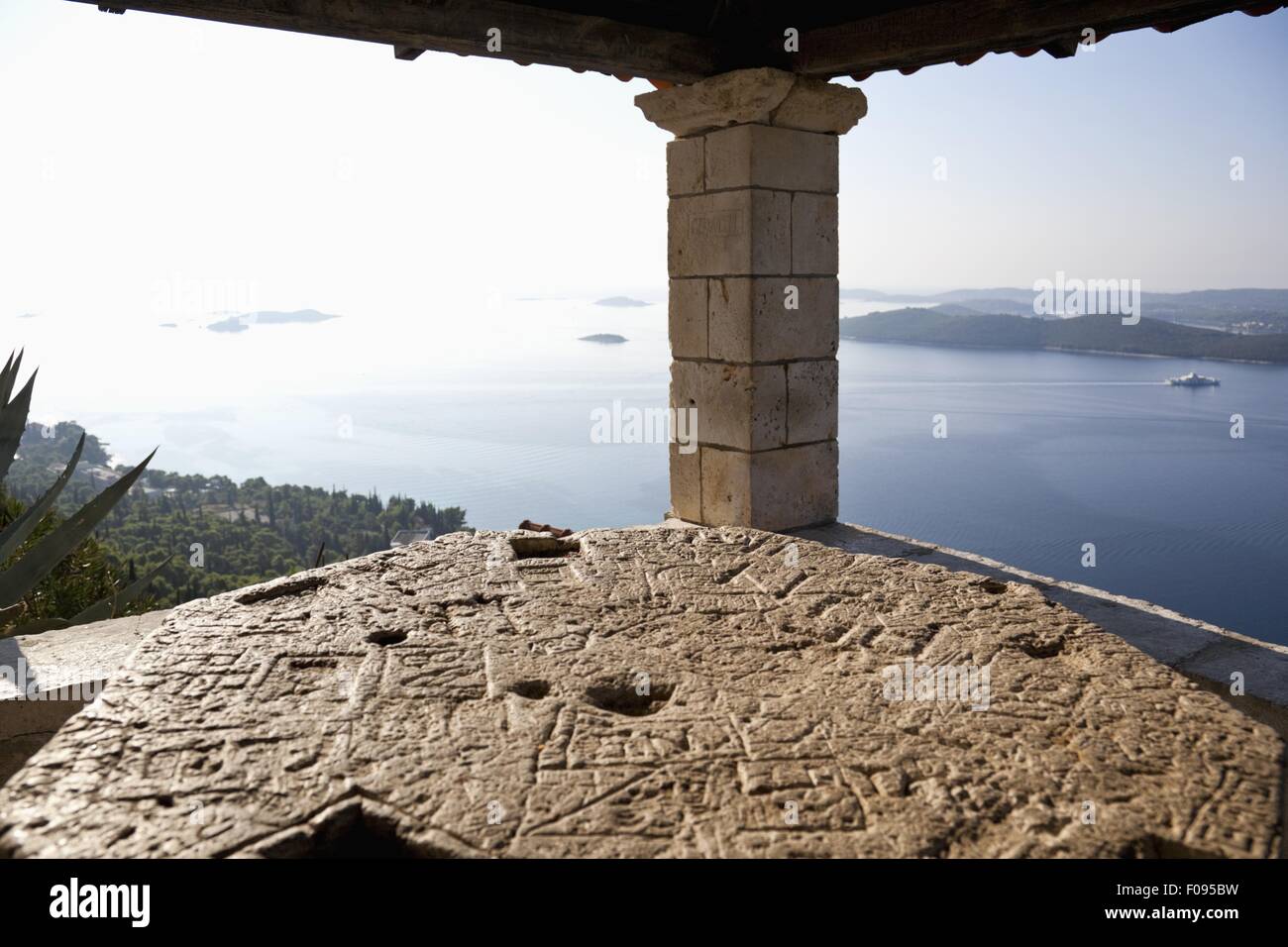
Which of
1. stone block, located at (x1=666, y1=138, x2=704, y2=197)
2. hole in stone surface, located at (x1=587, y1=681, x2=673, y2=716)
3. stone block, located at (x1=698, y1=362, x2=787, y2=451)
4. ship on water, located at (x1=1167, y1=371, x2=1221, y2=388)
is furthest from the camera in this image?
ship on water, located at (x1=1167, y1=371, x2=1221, y2=388)

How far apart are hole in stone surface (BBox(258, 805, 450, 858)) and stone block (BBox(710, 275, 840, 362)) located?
3455mm

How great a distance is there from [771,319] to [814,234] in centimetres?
57

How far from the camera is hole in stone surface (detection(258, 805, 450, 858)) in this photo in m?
1.55

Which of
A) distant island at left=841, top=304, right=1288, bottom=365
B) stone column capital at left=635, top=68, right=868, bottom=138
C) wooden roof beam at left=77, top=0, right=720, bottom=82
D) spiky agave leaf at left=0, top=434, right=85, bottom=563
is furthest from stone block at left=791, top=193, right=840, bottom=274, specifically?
distant island at left=841, top=304, right=1288, bottom=365

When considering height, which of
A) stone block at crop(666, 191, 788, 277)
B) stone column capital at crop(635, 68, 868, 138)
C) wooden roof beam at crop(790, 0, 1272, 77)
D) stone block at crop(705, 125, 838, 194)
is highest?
wooden roof beam at crop(790, 0, 1272, 77)

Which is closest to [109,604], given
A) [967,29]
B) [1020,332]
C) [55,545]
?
[55,545]

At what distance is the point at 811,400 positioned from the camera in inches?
197

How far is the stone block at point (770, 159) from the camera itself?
15.1 ft

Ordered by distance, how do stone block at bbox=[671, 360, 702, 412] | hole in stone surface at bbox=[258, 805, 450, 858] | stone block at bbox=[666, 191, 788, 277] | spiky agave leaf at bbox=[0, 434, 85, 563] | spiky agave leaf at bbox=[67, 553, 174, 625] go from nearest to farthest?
hole in stone surface at bbox=[258, 805, 450, 858], spiky agave leaf at bbox=[0, 434, 85, 563], spiky agave leaf at bbox=[67, 553, 174, 625], stone block at bbox=[666, 191, 788, 277], stone block at bbox=[671, 360, 702, 412]

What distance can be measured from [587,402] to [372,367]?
12.7m

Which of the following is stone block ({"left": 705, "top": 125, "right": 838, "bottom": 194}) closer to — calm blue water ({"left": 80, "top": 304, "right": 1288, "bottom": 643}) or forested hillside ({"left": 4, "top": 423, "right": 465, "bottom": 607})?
forested hillside ({"left": 4, "top": 423, "right": 465, "bottom": 607})

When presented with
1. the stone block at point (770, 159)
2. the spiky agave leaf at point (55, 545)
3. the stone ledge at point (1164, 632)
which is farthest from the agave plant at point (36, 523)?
the stone ledge at point (1164, 632)
